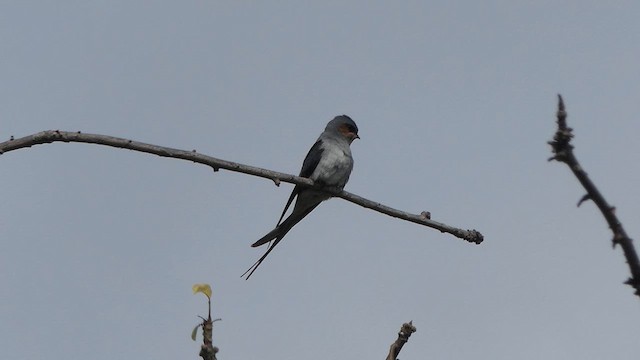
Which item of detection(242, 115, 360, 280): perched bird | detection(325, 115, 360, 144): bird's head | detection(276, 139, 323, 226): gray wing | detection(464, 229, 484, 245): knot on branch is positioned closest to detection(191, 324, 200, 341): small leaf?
detection(464, 229, 484, 245): knot on branch

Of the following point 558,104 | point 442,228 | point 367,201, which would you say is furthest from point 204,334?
point 367,201

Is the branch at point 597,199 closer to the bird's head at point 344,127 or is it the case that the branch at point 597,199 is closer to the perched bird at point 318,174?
the perched bird at point 318,174

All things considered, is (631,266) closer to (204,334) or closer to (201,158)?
(204,334)

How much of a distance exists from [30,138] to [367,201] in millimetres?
3442

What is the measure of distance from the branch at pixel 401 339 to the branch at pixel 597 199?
1730 millimetres

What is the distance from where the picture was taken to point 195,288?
3.77 m

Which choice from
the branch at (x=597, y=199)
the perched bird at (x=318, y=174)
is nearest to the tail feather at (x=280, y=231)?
the perched bird at (x=318, y=174)

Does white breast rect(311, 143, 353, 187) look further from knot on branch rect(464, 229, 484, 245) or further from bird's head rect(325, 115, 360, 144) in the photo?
→ knot on branch rect(464, 229, 484, 245)

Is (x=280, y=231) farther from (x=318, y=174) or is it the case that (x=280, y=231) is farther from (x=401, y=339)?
(x=401, y=339)

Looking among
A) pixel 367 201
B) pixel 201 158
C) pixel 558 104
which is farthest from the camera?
pixel 367 201

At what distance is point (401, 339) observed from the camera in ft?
11.3

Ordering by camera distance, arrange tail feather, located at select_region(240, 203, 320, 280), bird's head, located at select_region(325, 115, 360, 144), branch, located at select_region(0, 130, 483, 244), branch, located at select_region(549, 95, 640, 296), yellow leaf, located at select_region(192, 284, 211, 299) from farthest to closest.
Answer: bird's head, located at select_region(325, 115, 360, 144) → tail feather, located at select_region(240, 203, 320, 280) → branch, located at select_region(0, 130, 483, 244) → yellow leaf, located at select_region(192, 284, 211, 299) → branch, located at select_region(549, 95, 640, 296)

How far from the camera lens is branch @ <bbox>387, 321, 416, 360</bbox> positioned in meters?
3.28

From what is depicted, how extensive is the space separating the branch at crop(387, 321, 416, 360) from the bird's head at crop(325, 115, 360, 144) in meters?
10.5
